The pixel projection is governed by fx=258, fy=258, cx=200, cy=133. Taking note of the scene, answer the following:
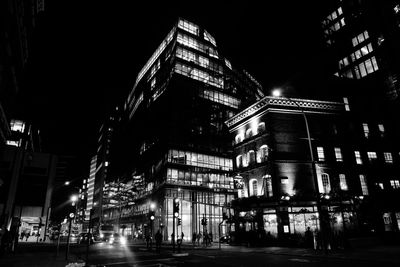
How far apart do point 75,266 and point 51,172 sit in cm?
5638

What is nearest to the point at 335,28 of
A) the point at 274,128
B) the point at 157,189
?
the point at 274,128

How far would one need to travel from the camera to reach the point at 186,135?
184 ft

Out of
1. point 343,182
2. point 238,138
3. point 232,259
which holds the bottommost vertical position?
point 232,259

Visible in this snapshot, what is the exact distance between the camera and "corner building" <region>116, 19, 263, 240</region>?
52406mm

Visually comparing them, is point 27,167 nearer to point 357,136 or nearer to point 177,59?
point 177,59

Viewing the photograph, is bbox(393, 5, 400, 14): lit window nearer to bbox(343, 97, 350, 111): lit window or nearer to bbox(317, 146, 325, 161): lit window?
bbox(343, 97, 350, 111): lit window

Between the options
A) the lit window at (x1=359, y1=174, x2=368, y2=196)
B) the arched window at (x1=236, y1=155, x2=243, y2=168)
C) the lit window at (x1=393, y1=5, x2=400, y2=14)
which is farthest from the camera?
the lit window at (x1=393, y1=5, x2=400, y2=14)

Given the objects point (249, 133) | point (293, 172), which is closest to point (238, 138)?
point (249, 133)

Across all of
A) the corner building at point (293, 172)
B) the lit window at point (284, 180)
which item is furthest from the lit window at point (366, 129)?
the lit window at point (284, 180)

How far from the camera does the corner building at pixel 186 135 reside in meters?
52.4

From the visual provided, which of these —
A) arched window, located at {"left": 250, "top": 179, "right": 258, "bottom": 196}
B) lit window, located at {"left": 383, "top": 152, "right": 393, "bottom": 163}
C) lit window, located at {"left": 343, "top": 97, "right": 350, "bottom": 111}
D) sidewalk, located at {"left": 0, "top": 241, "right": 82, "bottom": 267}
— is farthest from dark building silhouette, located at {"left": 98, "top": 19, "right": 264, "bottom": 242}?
sidewalk, located at {"left": 0, "top": 241, "right": 82, "bottom": 267}

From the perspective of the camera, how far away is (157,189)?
54656 millimetres

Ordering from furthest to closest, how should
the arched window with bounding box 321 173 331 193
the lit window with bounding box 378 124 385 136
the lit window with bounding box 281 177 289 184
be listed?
1. the lit window with bounding box 378 124 385 136
2. the arched window with bounding box 321 173 331 193
3. the lit window with bounding box 281 177 289 184

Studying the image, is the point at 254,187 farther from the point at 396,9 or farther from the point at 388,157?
the point at 396,9
